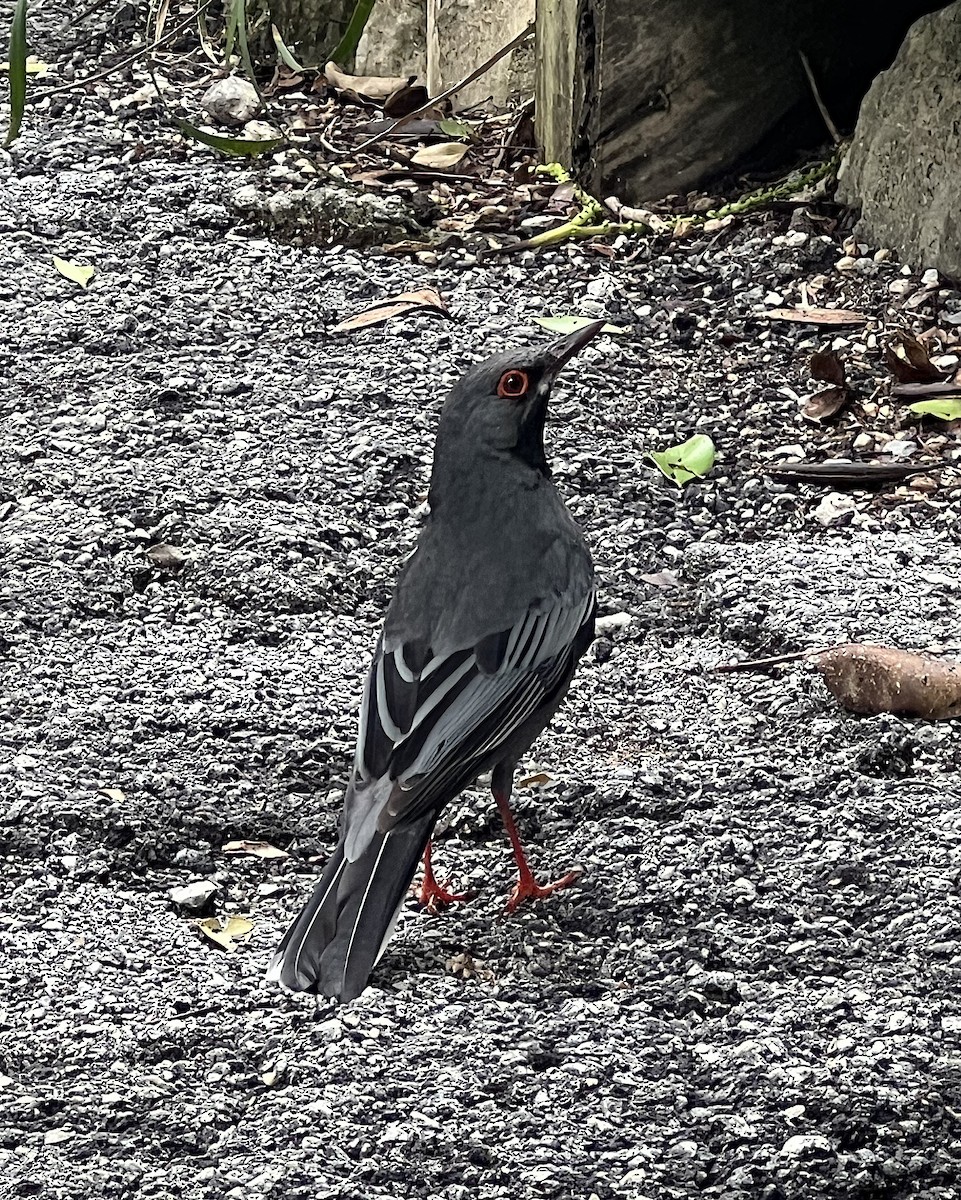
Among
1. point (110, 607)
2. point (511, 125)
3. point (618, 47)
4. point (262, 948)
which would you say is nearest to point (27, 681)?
point (110, 607)

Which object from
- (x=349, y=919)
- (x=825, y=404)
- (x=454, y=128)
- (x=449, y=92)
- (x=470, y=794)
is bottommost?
(x=470, y=794)

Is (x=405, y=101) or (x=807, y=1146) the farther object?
(x=405, y=101)

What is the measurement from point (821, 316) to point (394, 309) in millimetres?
1184

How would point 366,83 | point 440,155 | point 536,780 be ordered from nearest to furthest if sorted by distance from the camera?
point 536,780 < point 440,155 < point 366,83

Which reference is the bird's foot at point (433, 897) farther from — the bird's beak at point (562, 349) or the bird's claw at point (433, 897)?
the bird's beak at point (562, 349)

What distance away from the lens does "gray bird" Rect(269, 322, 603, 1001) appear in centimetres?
268

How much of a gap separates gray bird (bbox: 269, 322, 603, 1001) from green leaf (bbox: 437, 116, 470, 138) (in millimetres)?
2773

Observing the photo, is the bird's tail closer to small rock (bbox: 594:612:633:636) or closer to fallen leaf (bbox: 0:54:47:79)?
small rock (bbox: 594:612:633:636)

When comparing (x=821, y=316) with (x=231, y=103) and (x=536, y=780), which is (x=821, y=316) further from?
(x=231, y=103)

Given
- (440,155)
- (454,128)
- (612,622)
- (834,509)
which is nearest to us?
(612,622)

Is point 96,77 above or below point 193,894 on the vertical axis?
above

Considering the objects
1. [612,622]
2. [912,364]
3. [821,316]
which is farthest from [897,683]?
[821,316]

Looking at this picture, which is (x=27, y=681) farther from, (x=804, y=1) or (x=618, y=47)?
(x=804, y=1)

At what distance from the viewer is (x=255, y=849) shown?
3125mm
